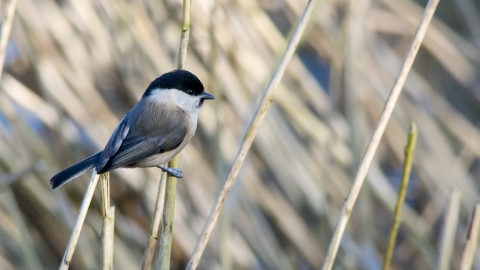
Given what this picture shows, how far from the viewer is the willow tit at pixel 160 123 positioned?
5.33 ft

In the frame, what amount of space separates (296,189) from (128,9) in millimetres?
943

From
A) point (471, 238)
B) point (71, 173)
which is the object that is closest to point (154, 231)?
point (71, 173)

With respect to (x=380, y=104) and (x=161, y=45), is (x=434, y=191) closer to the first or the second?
(x=380, y=104)

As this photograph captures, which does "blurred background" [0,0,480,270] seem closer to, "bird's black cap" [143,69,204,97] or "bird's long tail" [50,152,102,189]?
"bird's black cap" [143,69,204,97]

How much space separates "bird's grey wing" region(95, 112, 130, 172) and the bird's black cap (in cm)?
14

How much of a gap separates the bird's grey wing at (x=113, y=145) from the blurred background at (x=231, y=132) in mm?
448

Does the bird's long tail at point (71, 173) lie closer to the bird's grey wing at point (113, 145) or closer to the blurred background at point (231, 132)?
the bird's grey wing at point (113, 145)

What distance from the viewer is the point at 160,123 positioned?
1.74 metres

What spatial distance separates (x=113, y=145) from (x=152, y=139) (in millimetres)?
155

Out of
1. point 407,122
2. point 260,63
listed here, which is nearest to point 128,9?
point 260,63

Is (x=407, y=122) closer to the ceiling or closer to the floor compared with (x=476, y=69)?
closer to the floor

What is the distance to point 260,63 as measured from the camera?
7.08 feet

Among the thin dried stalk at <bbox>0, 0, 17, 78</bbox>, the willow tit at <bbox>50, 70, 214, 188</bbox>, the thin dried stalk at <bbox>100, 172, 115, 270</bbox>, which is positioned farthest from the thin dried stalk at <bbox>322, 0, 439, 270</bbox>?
the thin dried stalk at <bbox>0, 0, 17, 78</bbox>

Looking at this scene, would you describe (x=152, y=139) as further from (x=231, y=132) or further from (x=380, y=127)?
(x=380, y=127)
